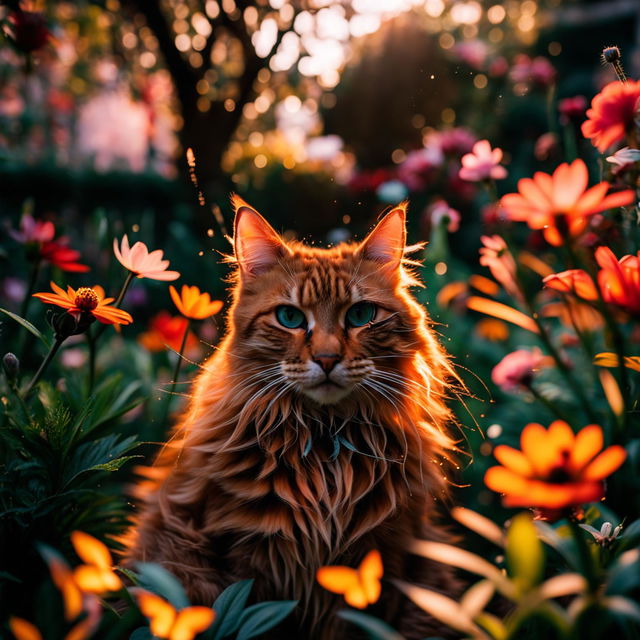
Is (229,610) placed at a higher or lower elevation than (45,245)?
lower

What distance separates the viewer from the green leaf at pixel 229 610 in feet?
2.43

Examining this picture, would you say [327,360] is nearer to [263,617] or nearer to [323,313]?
[323,313]

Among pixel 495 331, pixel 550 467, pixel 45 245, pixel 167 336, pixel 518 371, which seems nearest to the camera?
pixel 550 467

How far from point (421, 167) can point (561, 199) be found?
2131 millimetres

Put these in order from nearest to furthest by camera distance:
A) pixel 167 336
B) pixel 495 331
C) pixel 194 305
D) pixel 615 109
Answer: pixel 615 109 → pixel 194 305 → pixel 167 336 → pixel 495 331

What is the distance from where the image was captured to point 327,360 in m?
1.03

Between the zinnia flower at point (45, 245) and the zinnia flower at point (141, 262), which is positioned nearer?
the zinnia flower at point (141, 262)

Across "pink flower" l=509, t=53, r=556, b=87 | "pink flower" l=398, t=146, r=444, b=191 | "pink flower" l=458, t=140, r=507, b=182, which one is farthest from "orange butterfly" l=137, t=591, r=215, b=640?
"pink flower" l=509, t=53, r=556, b=87

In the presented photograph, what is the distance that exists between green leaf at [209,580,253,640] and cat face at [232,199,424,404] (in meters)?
0.37

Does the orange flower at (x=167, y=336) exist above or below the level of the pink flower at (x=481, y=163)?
below

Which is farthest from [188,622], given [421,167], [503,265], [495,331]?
[421,167]

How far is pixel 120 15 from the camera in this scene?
479cm

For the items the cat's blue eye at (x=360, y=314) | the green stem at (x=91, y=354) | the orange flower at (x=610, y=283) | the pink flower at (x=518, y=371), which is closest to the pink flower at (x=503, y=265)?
the orange flower at (x=610, y=283)

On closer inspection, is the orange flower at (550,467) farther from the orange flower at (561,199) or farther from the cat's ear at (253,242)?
the cat's ear at (253,242)
